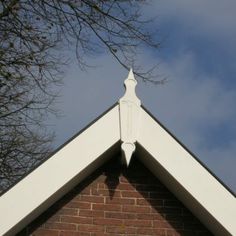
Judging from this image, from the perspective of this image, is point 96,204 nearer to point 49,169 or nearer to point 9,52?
point 49,169

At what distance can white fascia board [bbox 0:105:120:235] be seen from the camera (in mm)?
4750

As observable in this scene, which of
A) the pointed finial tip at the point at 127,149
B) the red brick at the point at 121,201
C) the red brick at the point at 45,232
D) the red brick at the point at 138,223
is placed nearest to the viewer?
the pointed finial tip at the point at 127,149

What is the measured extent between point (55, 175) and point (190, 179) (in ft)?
4.48

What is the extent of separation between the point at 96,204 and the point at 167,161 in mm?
1000

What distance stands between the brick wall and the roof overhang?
16 centimetres

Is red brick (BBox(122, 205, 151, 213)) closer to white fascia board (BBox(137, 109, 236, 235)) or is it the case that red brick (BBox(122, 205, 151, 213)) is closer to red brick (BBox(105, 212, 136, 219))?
red brick (BBox(105, 212, 136, 219))

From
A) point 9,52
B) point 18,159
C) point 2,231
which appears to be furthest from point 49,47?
point 2,231

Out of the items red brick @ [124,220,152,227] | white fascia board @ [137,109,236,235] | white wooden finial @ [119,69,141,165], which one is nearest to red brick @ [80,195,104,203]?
red brick @ [124,220,152,227]

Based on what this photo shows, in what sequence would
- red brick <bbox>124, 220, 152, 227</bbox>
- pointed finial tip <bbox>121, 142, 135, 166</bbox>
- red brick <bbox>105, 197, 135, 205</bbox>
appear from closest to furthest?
pointed finial tip <bbox>121, 142, 135, 166</bbox> < red brick <bbox>124, 220, 152, 227</bbox> < red brick <bbox>105, 197, 135, 205</bbox>

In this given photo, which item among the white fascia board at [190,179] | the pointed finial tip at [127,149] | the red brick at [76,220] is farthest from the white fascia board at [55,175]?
the white fascia board at [190,179]

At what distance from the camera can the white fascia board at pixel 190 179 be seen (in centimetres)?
482

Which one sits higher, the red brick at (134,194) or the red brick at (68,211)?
the red brick at (134,194)

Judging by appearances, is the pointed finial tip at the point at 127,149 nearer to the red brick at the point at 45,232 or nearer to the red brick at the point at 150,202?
the red brick at the point at 150,202

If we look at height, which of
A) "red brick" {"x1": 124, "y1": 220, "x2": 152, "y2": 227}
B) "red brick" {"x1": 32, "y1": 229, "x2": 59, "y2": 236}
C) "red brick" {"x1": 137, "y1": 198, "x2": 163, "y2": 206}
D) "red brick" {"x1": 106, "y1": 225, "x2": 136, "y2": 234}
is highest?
"red brick" {"x1": 137, "y1": 198, "x2": 163, "y2": 206}
